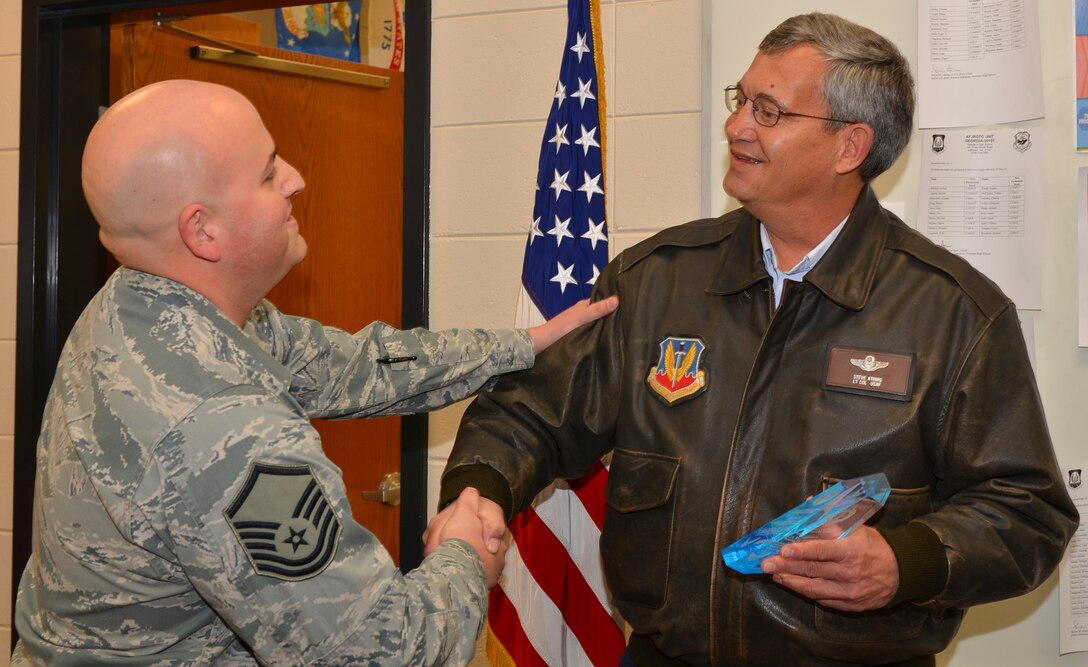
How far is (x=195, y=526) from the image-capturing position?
1.22 m

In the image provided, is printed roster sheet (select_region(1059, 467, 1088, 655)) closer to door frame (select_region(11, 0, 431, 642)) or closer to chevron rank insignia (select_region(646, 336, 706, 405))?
chevron rank insignia (select_region(646, 336, 706, 405))

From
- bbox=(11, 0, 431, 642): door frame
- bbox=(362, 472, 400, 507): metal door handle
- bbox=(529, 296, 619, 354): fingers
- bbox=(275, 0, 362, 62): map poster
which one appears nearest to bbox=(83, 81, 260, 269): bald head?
bbox=(529, 296, 619, 354): fingers

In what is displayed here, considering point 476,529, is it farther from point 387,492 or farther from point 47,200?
point 47,200

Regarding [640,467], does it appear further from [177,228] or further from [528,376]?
[177,228]

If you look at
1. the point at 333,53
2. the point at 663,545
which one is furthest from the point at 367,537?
the point at 333,53

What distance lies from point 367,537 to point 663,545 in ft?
1.91

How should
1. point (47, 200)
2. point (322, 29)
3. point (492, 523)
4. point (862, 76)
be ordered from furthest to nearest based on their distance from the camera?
point (322, 29) → point (47, 200) → point (862, 76) → point (492, 523)

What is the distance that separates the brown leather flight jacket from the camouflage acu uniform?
41 cm

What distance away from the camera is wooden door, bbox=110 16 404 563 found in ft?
10.8

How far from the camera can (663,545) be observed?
67.6 inches

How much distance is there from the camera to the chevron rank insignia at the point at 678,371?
175 centimetres

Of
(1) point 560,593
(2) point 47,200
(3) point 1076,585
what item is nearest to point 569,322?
(1) point 560,593

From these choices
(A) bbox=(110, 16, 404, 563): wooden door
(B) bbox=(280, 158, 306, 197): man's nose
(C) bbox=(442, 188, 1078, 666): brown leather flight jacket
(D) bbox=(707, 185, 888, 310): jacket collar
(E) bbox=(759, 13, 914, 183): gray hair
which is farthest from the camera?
(A) bbox=(110, 16, 404, 563): wooden door

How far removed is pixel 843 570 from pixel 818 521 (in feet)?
0.28
